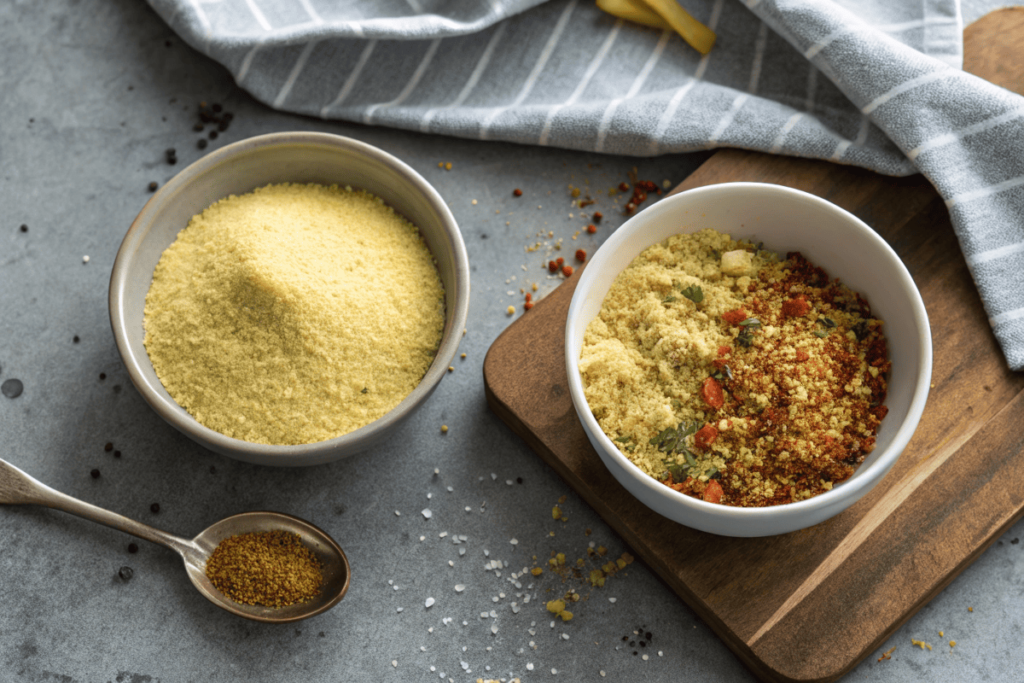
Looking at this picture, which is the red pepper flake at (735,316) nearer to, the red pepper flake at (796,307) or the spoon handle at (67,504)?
the red pepper flake at (796,307)

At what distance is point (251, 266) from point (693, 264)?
3.18 feet

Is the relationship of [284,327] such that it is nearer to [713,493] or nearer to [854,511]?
[713,493]

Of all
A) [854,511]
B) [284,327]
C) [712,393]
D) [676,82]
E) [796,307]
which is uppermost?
[676,82]

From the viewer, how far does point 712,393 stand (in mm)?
1507

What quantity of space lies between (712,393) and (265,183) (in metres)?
1.22

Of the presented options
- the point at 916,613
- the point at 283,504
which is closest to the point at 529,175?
the point at 283,504

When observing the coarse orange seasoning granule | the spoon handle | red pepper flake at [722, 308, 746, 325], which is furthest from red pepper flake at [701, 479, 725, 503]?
the spoon handle

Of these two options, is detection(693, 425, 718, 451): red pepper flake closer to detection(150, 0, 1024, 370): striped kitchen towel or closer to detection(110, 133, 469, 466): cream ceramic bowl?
detection(110, 133, 469, 466): cream ceramic bowl

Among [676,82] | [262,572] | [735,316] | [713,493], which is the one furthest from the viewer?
[676,82]

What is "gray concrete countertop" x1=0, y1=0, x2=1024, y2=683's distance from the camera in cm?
172

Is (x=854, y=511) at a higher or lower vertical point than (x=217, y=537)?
higher

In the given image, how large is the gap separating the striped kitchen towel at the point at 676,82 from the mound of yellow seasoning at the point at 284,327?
549mm

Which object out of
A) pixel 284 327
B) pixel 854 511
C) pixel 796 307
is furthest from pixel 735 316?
pixel 284 327

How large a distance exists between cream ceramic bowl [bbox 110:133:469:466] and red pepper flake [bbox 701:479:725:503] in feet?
1.97
